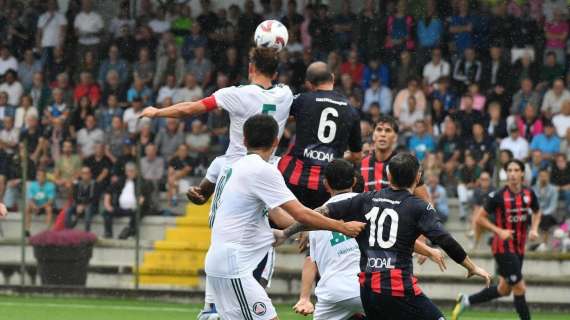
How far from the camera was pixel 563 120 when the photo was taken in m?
21.6

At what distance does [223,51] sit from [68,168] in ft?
16.7

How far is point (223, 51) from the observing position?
25.6 metres

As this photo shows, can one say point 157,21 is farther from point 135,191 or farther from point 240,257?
point 240,257

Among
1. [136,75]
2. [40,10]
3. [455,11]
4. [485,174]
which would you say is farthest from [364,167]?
[40,10]

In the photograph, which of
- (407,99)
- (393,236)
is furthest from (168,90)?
(393,236)

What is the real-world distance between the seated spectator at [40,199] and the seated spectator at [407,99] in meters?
5.66

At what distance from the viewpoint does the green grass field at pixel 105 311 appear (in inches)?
712

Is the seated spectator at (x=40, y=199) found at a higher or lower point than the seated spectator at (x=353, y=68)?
lower

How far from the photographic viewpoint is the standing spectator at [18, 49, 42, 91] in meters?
26.2

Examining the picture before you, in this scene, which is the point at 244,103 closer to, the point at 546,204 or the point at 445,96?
the point at 546,204

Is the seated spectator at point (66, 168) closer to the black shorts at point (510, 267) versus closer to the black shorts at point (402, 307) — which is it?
the black shorts at point (510, 267)

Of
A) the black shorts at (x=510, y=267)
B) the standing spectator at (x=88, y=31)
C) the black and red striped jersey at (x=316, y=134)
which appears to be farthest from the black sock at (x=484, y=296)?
the standing spectator at (x=88, y=31)

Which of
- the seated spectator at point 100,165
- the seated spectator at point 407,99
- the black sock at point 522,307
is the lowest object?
the black sock at point 522,307

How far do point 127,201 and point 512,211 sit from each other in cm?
641
